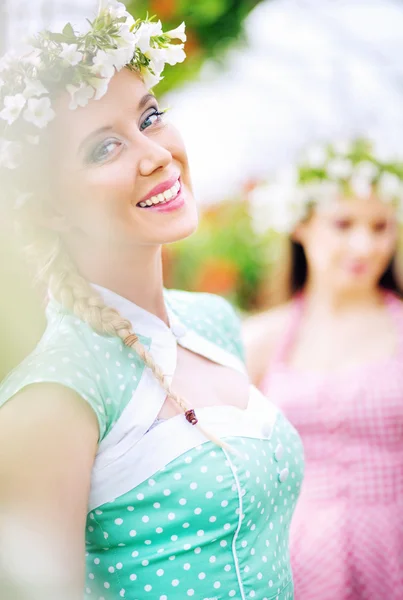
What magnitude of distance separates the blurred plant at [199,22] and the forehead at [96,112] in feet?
6.37

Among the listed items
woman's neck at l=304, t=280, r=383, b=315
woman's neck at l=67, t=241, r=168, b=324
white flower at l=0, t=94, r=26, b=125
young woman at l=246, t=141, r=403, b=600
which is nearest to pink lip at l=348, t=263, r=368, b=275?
young woman at l=246, t=141, r=403, b=600

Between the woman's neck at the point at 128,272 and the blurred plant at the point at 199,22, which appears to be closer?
the woman's neck at the point at 128,272

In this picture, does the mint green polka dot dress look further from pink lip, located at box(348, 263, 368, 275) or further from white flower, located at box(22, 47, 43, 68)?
pink lip, located at box(348, 263, 368, 275)

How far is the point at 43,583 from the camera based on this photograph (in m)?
1.07

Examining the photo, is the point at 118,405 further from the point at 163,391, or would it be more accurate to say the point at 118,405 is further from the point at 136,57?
the point at 136,57

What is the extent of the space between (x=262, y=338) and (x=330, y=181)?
649 millimetres

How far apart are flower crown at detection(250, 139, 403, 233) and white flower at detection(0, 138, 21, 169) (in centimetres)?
161

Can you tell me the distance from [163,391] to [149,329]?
0.16 meters

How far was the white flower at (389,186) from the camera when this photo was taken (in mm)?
2494

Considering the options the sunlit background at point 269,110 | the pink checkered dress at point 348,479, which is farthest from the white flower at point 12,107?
the sunlit background at point 269,110

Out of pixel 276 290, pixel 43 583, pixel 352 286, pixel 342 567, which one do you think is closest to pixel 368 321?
pixel 352 286

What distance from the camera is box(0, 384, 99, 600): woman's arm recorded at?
1007 millimetres

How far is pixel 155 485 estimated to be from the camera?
1.16 m

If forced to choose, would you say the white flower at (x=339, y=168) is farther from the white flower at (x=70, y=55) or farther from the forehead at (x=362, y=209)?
the white flower at (x=70, y=55)
